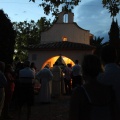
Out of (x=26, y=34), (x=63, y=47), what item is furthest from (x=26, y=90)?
(x=26, y=34)

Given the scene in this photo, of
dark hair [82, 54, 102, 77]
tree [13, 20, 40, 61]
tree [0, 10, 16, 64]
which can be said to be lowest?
dark hair [82, 54, 102, 77]

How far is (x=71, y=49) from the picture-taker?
116ft

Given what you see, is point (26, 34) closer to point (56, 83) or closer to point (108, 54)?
point (56, 83)

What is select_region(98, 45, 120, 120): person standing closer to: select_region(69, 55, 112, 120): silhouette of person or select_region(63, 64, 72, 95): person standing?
select_region(69, 55, 112, 120): silhouette of person

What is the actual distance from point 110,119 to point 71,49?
31.8 m

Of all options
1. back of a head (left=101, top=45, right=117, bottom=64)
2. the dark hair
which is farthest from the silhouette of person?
back of a head (left=101, top=45, right=117, bottom=64)

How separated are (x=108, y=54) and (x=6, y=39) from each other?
383 inches

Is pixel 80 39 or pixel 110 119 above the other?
pixel 80 39

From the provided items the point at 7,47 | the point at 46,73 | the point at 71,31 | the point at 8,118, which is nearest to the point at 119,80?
the point at 8,118

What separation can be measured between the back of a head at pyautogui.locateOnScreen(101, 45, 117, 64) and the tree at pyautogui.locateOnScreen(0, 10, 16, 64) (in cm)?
942

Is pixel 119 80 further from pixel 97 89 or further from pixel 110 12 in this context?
pixel 110 12

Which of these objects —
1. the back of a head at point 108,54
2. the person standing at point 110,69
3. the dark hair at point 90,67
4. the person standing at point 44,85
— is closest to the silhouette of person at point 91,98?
the dark hair at point 90,67

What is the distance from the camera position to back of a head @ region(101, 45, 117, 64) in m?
4.61

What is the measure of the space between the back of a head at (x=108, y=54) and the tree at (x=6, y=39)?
9.42 metres
